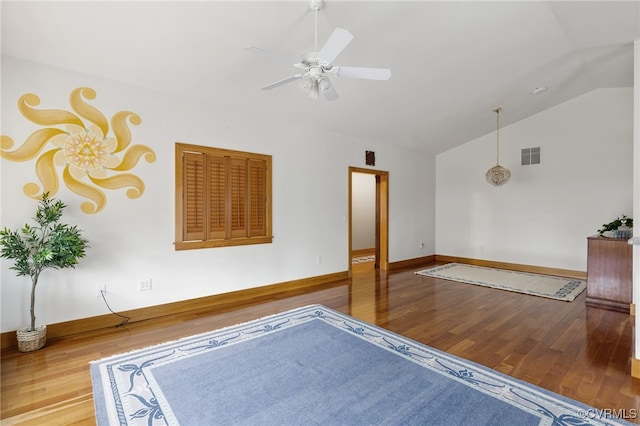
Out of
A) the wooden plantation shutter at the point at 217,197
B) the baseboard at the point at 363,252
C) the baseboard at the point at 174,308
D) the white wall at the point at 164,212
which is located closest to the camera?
the white wall at the point at 164,212

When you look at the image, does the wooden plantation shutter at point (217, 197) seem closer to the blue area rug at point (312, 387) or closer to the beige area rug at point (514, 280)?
the blue area rug at point (312, 387)

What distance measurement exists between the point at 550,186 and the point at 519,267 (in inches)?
71.4

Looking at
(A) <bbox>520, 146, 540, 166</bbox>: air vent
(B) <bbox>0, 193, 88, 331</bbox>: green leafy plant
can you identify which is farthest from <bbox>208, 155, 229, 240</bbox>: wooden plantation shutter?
(A) <bbox>520, 146, 540, 166</bbox>: air vent

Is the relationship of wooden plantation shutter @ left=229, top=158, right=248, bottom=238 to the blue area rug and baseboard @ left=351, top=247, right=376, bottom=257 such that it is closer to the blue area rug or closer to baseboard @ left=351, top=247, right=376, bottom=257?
the blue area rug

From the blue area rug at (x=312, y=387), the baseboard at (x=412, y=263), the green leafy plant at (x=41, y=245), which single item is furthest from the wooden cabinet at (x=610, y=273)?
the green leafy plant at (x=41, y=245)

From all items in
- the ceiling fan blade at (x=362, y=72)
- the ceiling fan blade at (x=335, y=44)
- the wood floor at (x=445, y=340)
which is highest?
the ceiling fan blade at (x=335, y=44)

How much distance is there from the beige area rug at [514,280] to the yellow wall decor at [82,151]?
5.49m

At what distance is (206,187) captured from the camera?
4.27m

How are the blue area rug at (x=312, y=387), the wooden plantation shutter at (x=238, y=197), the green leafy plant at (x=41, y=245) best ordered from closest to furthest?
the blue area rug at (x=312, y=387), the green leafy plant at (x=41, y=245), the wooden plantation shutter at (x=238, y=197)

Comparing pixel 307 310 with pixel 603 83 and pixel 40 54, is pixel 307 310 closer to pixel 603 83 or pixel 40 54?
pixel 40 54

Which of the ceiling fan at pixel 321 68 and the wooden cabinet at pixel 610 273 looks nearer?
the ceiling fan at pixel 321 68

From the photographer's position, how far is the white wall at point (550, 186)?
561 centimetres

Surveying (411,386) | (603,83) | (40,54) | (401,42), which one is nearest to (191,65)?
(40,54)

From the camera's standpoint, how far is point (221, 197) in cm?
443
